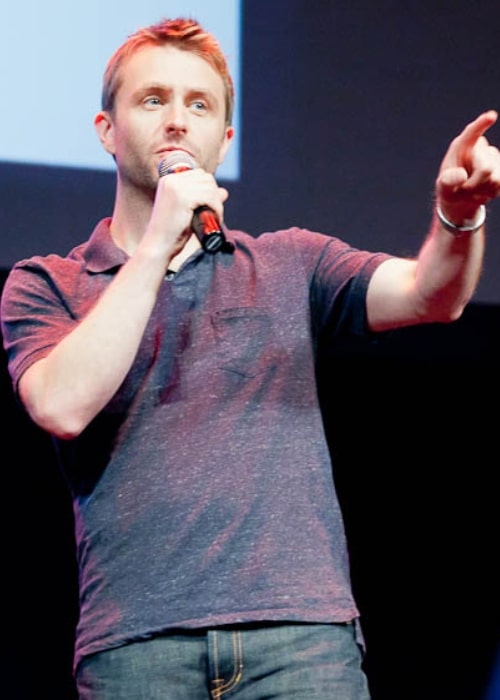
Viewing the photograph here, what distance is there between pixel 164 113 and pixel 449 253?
1.56 feet

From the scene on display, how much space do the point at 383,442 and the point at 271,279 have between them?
1289 millimetres

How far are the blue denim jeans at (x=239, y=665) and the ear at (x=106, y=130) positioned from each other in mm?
786

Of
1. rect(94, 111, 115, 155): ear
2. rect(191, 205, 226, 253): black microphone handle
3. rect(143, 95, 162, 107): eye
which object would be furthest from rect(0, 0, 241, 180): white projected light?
rect(191, 205, 226, 253): black microphone handle

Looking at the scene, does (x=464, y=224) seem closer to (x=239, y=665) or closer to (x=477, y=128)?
(x=477, y=128)

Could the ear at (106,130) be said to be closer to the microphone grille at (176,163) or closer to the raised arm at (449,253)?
the microphone grille at (176,163)

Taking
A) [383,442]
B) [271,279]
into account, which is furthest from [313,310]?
[383,442]

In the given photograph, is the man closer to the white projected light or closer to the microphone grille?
the microphone grille

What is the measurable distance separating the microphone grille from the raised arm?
293 mm

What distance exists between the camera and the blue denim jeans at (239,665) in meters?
1.39

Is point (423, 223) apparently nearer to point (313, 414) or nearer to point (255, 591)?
point (313, 414)

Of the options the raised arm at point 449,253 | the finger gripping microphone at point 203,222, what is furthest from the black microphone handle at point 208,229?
the raised arm at point 449,253

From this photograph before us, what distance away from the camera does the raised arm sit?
55.7 inches

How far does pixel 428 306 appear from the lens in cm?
157

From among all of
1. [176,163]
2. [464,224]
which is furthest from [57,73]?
[464,224]
